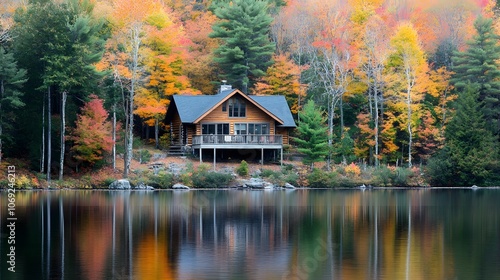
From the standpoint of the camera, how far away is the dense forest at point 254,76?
4756 cm

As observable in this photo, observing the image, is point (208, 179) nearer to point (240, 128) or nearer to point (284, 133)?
point (240, 128)

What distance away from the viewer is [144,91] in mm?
53625

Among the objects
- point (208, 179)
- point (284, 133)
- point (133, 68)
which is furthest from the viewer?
point (284, 133)

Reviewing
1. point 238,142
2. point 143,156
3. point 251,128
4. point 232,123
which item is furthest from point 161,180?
point 251,128

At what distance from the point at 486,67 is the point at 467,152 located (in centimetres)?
669

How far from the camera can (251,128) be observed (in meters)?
54.8

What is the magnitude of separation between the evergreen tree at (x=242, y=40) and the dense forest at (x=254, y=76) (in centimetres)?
13

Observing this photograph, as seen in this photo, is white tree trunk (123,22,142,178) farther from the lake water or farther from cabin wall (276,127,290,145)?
cabin wall (276,127,290,145)

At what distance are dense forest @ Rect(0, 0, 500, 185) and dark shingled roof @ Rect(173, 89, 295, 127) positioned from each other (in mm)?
1516

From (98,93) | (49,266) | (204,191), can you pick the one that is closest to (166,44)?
(98,93)

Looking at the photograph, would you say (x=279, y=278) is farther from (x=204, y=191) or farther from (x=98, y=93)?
(x=98, y=93)

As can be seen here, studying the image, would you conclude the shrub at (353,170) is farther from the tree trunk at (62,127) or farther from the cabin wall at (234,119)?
the tree trunk at (62,127)

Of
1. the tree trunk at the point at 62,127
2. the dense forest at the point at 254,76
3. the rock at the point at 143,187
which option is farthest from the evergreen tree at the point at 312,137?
the tree trunk at the point at 62,127

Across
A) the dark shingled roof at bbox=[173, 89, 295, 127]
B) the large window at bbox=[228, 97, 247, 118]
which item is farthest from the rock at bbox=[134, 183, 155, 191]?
the large window at bbox=[228, 97, 247, 118]
